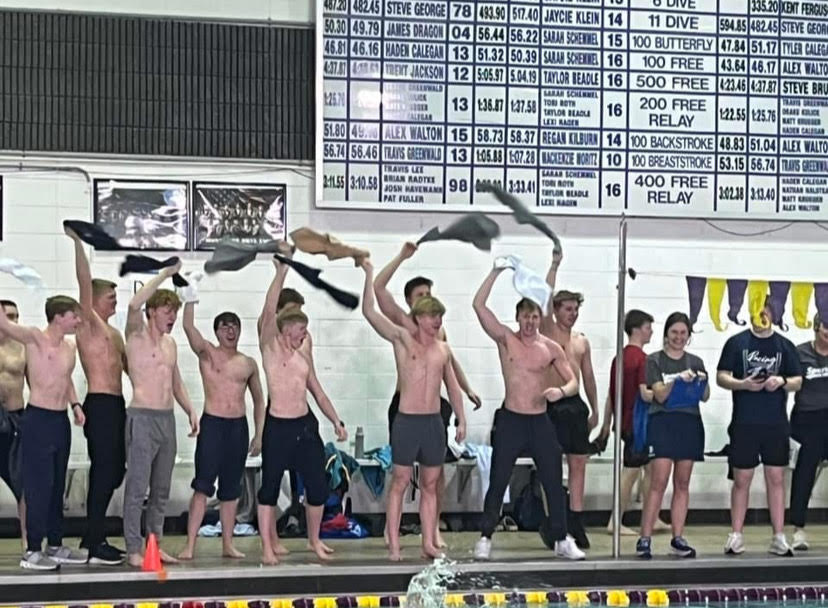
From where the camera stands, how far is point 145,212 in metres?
9.16

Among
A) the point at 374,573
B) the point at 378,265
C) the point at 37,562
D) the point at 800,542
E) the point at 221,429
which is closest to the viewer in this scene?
the point at 37,562

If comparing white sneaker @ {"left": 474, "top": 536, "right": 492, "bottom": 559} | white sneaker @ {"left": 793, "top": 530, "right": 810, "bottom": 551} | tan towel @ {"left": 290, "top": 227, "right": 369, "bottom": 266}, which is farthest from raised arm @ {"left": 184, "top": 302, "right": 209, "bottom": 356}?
white sneaker @ {"left": 793, "top": 530, "right": 810, "bottom": 551}

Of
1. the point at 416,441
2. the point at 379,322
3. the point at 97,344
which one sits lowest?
the point at 416,441

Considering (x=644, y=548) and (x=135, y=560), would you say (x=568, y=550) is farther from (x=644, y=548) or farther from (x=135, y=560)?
(x=135, y=560)

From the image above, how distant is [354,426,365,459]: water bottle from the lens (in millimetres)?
9117

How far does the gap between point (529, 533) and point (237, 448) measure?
7.96 feet

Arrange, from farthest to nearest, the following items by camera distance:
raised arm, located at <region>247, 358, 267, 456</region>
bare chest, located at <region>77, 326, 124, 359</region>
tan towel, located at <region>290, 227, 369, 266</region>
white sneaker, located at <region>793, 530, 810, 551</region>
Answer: tan towel, located at <region>290, 227, 369, 266</region>
white sneaker, located at <region>793, 530, 810, 551</region>
raised arm, located at <region>247, 358, 267, 456</region>
bare chest, located at <region>77, 326, 124, 359</region>

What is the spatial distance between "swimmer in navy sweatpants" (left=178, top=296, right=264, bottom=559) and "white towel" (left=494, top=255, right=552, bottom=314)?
5.86 ft

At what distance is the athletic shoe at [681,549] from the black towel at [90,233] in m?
4.11

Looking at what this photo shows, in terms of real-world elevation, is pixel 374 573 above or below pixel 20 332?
below

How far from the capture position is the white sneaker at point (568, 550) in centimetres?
771

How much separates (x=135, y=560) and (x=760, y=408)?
412 cm

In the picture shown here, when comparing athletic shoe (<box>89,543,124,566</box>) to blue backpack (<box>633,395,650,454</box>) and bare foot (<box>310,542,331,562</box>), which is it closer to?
bare foot (<box>310,542,331,562</box>)

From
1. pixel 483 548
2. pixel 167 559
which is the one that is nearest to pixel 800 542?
pixel 483 548
